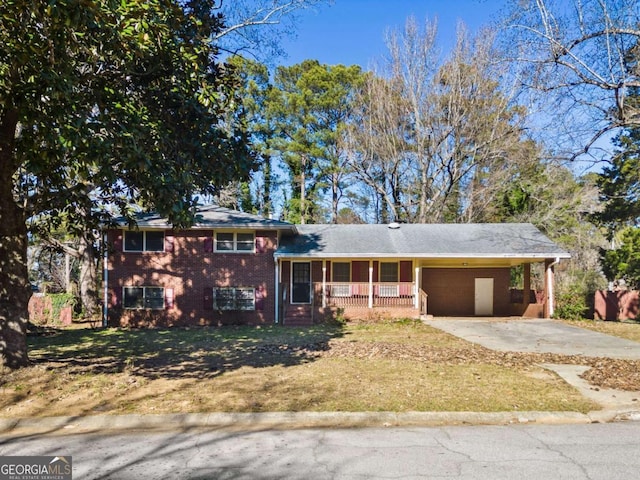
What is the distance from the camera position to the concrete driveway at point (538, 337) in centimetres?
1156

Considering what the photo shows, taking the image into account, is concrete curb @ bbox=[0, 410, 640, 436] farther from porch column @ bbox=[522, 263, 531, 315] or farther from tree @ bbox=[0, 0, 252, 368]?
porch column @ bbox=[522, 263, 531, 315]

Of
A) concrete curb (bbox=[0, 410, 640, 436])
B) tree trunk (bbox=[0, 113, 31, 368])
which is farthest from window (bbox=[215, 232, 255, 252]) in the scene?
concrete curb (bbox=[0, 410, 640, 436])

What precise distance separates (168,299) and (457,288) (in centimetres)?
1361

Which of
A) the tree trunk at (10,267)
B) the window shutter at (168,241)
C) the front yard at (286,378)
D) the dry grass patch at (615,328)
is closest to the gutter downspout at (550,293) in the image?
the dry grass patch at (615,328)

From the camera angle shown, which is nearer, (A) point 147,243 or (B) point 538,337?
(B) point 538,337

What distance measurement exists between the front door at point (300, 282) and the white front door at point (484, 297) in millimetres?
8479

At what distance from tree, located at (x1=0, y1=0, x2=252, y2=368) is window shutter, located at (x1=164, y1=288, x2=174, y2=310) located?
956cm

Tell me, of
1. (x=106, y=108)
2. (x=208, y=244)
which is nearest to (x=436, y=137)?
(x=208, y=244)

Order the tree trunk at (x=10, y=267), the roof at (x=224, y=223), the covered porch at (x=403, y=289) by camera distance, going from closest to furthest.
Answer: the tree trunk at (x=10, y=267), the roof at (x=224, y=223), the covered porch at (x=403, y=289)

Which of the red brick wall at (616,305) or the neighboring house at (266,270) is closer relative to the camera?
the neighboring house at (266,270)

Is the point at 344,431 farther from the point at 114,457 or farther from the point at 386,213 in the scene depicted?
the point at 386,213

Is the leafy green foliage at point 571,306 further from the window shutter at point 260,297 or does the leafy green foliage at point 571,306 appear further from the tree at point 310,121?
the tree at point 310,121

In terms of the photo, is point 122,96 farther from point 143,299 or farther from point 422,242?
point 422,242

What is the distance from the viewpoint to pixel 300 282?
2038 cm
